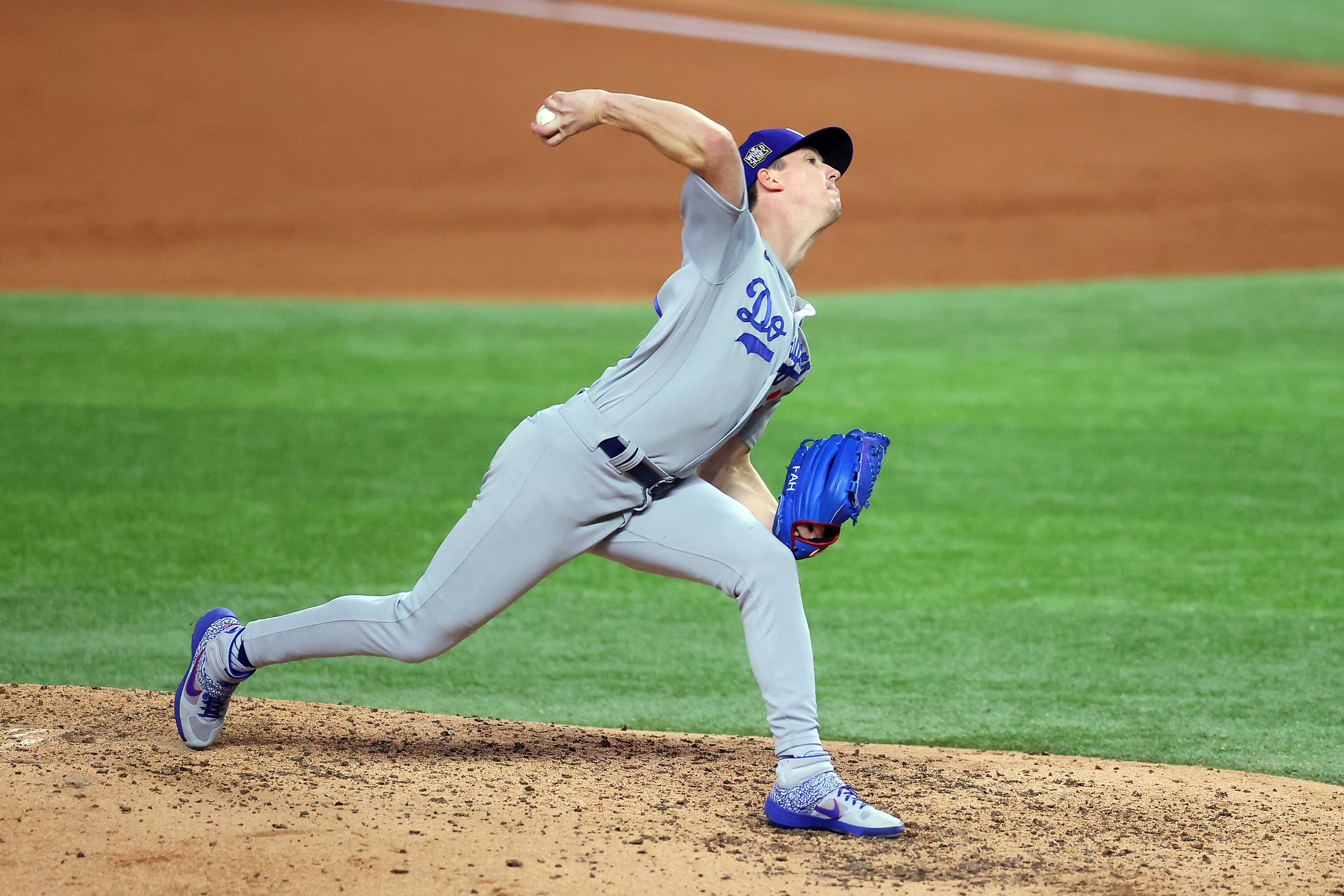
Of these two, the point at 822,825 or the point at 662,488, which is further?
the point at 662,488

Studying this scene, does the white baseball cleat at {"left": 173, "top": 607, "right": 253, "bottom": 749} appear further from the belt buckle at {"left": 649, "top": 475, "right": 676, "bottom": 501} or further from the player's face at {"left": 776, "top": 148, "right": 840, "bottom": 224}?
the player's face at {"left": 776, "top": 148, "right": 840, "bottom": 224}

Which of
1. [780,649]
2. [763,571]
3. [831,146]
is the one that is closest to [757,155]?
[831,146]

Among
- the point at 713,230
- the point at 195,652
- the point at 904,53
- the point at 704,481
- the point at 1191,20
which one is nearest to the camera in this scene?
the point at 713,230

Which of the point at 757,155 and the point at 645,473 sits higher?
the point at 757,155

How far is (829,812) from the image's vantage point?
363 cm

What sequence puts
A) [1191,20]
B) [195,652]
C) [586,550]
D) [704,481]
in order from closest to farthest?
1. [586,550]
2. [704,481]
3. [195,652]
4. [1191,20]

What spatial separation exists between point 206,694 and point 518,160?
11343 millimetres

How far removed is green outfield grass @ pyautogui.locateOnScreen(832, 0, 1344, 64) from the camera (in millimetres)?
19547

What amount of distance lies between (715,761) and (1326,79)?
16515 millimetres

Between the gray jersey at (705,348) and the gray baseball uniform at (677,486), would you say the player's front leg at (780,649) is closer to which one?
the gray baseball uniform at (677,486)

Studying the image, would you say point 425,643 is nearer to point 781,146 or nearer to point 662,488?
point 662,488

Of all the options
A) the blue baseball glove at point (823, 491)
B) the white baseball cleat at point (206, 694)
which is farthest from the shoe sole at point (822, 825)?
the white baseball cleat at point (206, 694)

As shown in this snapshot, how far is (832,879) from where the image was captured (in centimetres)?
336

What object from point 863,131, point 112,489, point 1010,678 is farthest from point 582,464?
point 863,131
